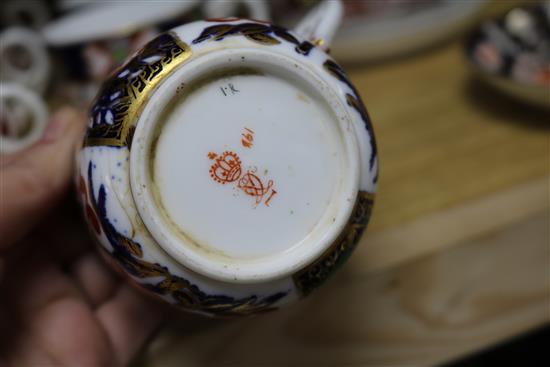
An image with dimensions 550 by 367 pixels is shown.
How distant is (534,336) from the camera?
3.88ft

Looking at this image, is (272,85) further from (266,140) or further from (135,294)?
(135,294)

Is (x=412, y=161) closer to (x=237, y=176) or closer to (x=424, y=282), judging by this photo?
(x=424, y=282)

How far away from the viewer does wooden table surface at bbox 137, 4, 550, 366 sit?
0.66 metres

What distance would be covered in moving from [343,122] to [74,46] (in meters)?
0.59

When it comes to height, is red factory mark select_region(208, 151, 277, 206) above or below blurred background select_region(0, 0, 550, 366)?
above

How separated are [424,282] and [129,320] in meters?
0.40

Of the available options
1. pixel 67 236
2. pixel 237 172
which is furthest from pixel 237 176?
pixel 67 236

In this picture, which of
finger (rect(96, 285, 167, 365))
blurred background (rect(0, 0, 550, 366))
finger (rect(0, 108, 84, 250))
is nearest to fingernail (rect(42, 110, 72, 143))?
finger (rect(0, 108, 84, 250))

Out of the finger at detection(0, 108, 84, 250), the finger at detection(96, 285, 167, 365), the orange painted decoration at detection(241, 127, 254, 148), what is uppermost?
the orange painted decoration at detection(241, 127, 254, 148)

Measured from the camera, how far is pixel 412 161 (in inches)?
32.9

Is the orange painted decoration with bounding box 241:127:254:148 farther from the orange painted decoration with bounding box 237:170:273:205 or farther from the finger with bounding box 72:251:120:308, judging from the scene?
the finger with bounding box 72:251:120:308

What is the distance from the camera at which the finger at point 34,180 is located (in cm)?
55

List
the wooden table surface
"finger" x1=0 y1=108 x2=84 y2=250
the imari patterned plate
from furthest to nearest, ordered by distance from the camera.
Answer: the wooden table surface, "finger" x1=0 y1=108 x2=84 y2=250, the imari patterned plate

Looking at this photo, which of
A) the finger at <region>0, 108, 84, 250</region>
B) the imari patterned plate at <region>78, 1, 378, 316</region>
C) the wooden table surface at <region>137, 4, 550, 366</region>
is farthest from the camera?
the wooden table surface at <region>137, 4, 550, 366</region>
